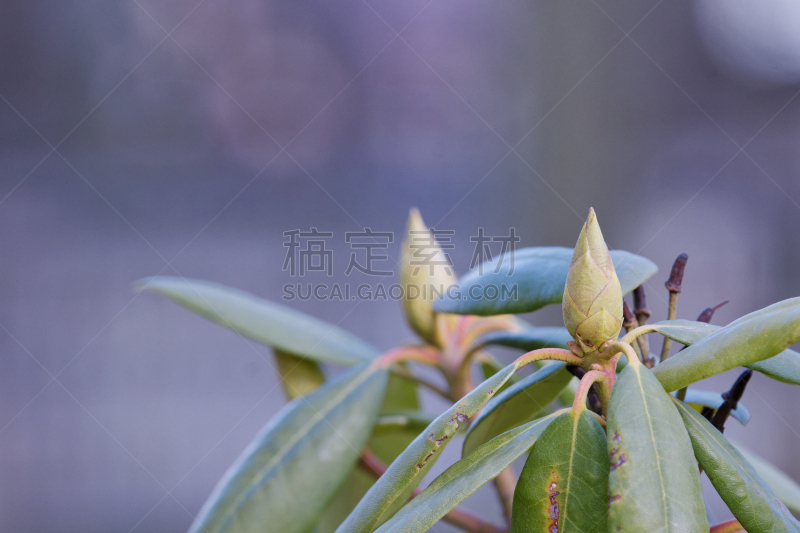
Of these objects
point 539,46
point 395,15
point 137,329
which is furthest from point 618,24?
point 137,329

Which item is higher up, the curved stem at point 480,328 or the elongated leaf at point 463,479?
the curved stem at point 480,328

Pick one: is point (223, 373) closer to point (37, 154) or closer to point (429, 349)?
point (37, 154)

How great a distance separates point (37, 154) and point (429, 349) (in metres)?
1.48

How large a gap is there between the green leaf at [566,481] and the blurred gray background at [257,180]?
122 cm

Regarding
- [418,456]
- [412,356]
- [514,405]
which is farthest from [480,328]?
[418,456]

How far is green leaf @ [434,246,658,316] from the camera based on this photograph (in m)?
0.31

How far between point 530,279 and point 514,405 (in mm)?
76

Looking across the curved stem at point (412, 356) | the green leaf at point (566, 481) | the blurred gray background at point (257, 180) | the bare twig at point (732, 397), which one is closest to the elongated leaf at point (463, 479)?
the green leaf at point (566, 481)

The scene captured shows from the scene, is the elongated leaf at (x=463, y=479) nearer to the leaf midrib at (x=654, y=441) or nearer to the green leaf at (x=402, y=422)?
the leaf midrib at (x=654, y=441)

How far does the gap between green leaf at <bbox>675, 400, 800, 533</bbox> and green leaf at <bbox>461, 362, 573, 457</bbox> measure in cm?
7

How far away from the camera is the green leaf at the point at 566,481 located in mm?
231

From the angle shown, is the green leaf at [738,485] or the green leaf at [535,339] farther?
the green leaf at [535,339]

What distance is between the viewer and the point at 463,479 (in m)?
0.24

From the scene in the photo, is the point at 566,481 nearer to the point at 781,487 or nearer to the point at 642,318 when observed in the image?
the point at 642,318
